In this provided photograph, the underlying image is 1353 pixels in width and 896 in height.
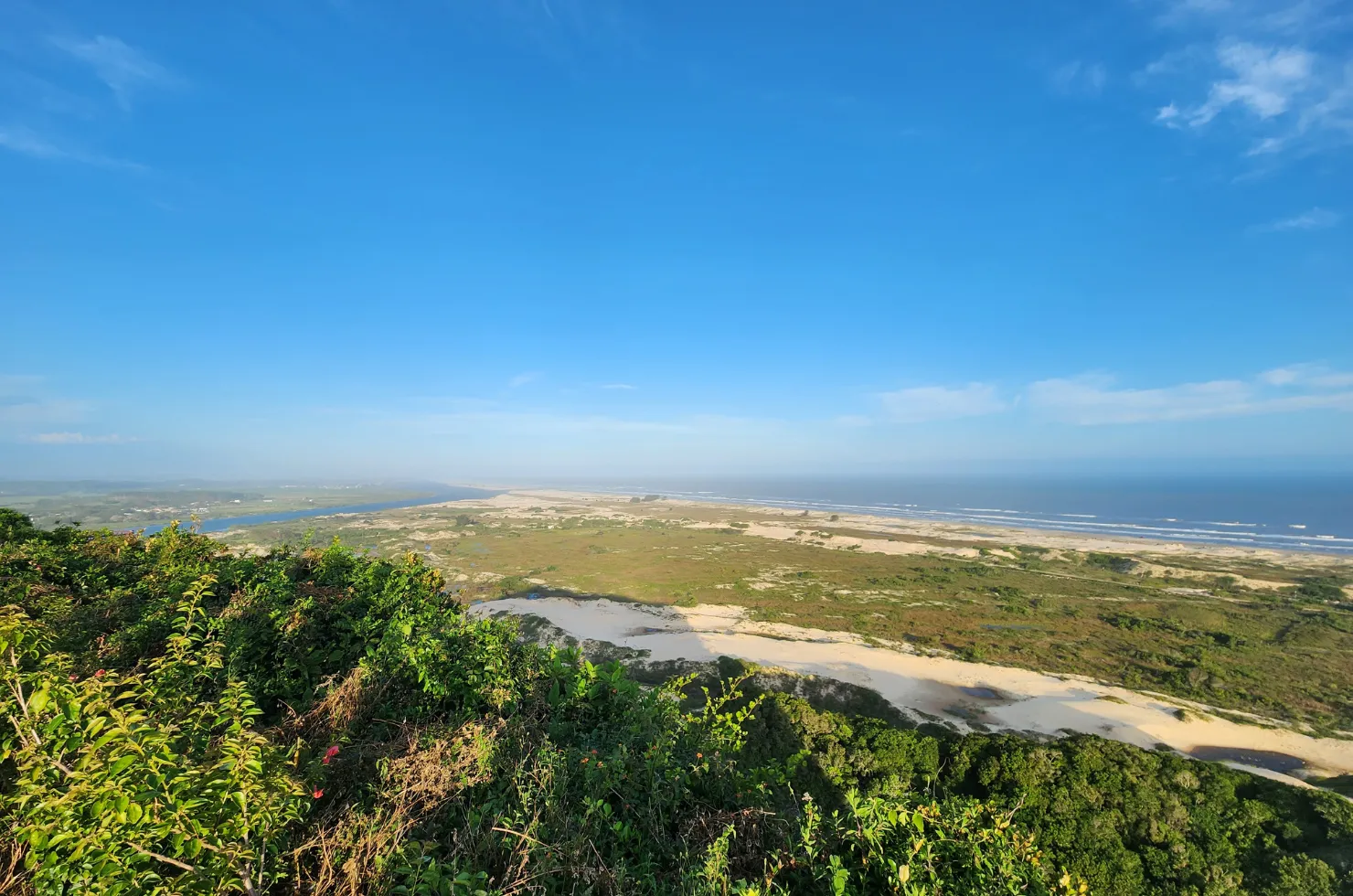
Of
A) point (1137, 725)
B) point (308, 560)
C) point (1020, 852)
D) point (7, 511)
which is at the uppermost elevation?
point (7, 511)

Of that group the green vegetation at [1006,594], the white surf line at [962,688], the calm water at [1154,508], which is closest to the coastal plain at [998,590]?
the green vegetation at [1006,594]

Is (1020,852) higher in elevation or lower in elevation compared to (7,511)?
lower

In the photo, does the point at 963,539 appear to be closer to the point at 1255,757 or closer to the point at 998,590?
the point at 998,590

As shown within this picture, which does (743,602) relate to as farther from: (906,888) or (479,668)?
(906,888)

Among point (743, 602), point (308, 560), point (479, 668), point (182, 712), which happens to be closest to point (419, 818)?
point (182, 712)

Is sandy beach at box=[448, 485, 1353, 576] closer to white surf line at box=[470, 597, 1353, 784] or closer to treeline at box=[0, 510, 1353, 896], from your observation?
white surf line at box=[470, 597, 1353, 784]

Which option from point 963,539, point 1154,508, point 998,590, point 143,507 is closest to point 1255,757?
point 998,590
